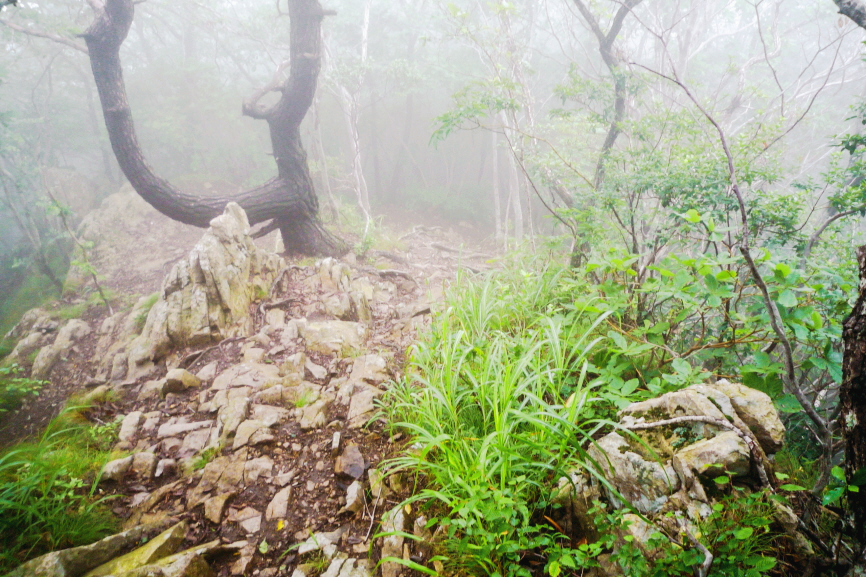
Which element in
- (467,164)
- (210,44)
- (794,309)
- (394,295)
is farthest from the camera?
(467,164)

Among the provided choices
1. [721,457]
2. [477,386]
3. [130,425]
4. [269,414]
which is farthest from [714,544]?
[130,425]

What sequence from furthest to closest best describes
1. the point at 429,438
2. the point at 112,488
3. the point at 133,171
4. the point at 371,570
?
the point at 133,171 < the point at 112,488 < the point at 429,438 < the point at 371,570

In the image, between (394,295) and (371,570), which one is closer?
(371,570)

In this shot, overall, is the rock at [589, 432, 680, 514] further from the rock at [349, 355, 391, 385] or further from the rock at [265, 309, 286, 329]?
the rock at [265, 309, 286, 329]

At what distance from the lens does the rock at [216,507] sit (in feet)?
6.42

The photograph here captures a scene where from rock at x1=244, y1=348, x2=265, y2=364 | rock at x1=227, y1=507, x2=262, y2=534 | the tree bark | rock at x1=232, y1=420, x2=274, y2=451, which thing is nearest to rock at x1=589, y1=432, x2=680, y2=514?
the tree bark

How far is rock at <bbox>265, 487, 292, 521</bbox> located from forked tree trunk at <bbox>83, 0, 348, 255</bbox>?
461cm

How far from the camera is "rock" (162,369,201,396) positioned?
310 cm

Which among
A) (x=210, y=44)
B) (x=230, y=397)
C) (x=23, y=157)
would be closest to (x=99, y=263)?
(x=23, y=157)

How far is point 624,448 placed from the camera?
1.42 metres

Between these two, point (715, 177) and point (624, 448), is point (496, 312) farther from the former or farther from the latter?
point (715, 177)

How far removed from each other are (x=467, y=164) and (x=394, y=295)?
13689 millimetres

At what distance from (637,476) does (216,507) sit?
2129 mm

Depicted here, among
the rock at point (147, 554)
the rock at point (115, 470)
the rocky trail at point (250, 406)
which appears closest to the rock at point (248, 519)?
the rocky trail at point (250, 406)
